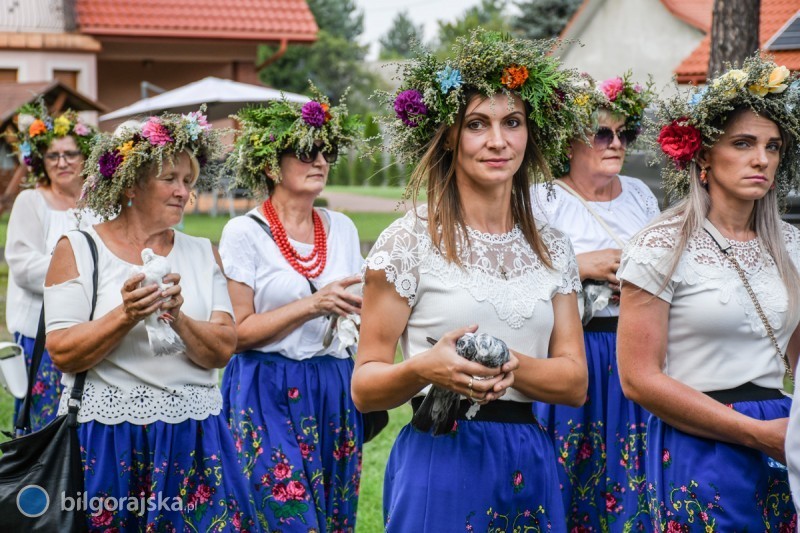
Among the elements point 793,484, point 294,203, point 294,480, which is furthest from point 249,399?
point 793,484

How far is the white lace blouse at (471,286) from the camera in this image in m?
3.24

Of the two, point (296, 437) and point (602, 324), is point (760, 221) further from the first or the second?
point (296, 437)

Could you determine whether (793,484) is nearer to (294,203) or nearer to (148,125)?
(148,125)

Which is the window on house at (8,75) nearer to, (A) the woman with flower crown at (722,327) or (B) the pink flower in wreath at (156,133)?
(B) the pink flower in wreath at (156,133)

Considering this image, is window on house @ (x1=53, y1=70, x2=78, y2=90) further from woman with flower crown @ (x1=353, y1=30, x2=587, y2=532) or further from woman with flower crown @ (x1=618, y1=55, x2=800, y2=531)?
woman with flower crown @ (x1=618, y1=55, x2=800, y2=531)

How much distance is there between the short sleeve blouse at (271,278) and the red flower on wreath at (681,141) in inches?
79.9

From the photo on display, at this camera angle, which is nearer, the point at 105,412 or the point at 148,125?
the point at 105,412

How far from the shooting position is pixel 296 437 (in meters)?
5.40

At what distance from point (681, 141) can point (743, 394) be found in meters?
0.87

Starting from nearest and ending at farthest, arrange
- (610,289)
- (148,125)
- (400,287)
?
(400,287)
(148,125)
(610,289)

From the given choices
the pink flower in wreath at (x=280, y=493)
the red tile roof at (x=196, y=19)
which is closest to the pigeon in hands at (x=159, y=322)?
the pink flower in wreath at (x=280, y=493)

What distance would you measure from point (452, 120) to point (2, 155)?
1976 centimetres

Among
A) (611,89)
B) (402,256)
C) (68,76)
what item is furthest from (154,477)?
(68,76)

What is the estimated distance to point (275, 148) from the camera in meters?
5.66
